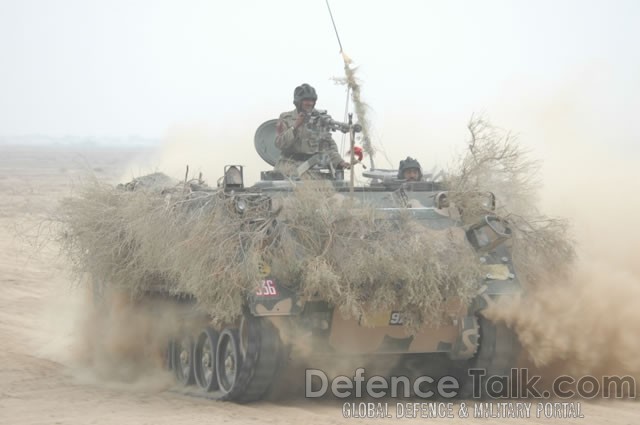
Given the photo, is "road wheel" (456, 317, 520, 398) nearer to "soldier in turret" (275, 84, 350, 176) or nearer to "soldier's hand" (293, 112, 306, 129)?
"soldier in turret" (275, 84, 350, 176)

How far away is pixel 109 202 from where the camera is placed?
13.6m

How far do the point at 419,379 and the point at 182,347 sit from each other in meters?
2.62

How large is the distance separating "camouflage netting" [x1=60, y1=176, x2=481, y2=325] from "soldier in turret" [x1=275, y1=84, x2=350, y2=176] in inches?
74.3

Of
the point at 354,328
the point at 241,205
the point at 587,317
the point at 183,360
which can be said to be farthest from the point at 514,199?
the point at 183,360

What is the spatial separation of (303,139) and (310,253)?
2.95 metres

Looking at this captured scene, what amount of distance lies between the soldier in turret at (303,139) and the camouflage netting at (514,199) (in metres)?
1.59

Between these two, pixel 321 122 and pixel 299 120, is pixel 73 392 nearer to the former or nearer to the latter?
pixel 299 120

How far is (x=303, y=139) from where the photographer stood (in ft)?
45.6

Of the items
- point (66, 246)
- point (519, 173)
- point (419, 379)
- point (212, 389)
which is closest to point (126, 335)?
point (66, 246)

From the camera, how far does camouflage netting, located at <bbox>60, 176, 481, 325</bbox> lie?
10891mm

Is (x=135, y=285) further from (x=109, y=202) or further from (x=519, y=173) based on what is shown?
(x=519, y=173)

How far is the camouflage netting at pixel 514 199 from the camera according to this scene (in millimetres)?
Result: 12125

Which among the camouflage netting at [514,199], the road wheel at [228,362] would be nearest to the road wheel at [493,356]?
the camouflage netting at [514,199]

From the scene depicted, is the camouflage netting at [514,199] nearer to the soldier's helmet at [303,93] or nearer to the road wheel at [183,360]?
the soldier's helmet at [303,93]
